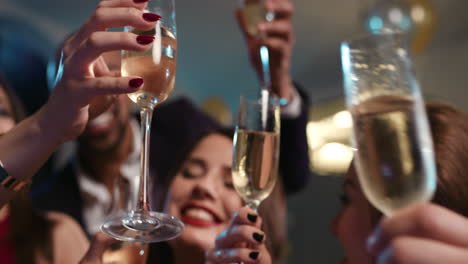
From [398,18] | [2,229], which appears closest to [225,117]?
[398,18]

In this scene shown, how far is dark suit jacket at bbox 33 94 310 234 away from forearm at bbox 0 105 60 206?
2.79ft

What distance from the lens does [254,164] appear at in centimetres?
86

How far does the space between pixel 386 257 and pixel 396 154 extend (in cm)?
11

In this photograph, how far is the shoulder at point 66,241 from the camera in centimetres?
100

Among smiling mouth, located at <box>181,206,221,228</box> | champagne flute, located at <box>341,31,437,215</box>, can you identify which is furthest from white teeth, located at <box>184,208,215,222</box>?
champagne flute, located at <box>341,31,437,215</box>

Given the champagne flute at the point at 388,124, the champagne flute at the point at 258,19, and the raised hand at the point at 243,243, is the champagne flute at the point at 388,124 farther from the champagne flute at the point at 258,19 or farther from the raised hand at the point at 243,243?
the champagne flute at the point at 258,19

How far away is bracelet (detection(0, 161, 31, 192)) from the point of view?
67 centimetres

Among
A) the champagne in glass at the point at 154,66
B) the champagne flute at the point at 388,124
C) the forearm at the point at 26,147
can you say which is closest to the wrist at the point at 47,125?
the forearm at the point at 26,147

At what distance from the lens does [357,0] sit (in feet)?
13.7

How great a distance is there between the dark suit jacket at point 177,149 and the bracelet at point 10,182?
85 cm

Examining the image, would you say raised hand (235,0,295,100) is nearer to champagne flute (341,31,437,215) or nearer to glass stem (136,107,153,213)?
glass stem (136,107,153,213)

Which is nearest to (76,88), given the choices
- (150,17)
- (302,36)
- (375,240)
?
(150,17)

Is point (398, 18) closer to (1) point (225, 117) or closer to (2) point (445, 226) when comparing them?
(1) point (225, 117)

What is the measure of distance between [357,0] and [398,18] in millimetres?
1633
